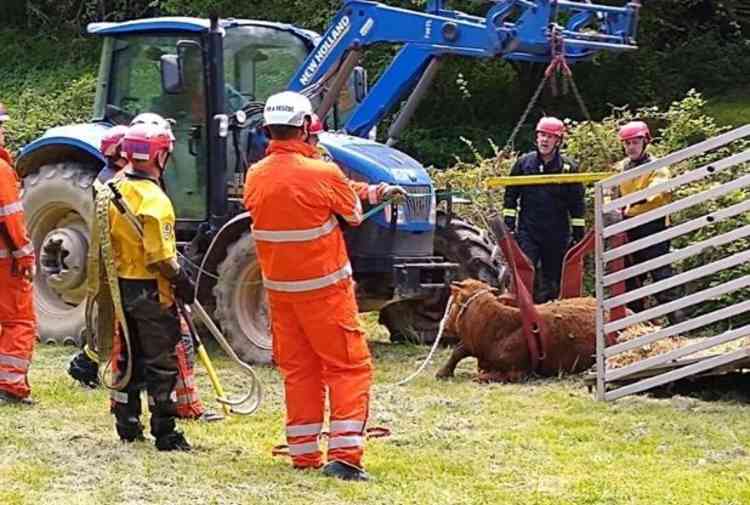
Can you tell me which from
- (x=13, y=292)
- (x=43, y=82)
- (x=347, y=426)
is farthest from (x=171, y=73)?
(x=43, y=82)

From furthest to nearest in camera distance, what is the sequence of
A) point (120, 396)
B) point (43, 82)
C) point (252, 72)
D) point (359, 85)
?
point (43, 82) < point (359, 85) < point (252, 72) < point (120, 396)

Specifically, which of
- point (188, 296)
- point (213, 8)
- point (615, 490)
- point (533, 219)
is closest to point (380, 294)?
point (533, 219)

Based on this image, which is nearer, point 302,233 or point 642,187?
point 302,233

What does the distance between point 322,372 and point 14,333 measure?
8.40 ft

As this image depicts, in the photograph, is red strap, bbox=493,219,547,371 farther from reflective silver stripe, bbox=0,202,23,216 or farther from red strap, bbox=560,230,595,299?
reflective silver stripe, bbox=0,202,23,216

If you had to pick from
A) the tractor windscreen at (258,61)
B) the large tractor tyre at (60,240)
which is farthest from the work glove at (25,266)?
the tractor windscreen at (258,61)

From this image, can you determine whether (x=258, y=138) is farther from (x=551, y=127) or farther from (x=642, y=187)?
(x=642, y=187)

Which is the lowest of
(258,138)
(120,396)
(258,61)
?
Answer: (120,396)

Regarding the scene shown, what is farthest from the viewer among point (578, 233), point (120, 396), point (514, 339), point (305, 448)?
point (578, 233)

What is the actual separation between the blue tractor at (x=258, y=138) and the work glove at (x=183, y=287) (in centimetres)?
275

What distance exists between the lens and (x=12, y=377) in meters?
8.16

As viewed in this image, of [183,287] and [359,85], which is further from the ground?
[359,85]

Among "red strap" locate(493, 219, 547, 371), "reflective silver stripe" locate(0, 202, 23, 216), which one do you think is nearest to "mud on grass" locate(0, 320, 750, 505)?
"red strap" locate(493, 219, 547, 371)

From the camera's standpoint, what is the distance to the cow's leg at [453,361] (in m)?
9.14
